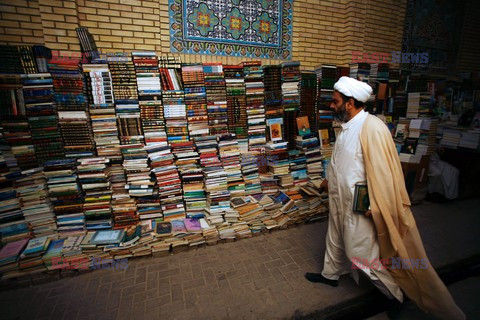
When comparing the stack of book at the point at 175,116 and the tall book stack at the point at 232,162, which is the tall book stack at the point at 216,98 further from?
the stack of book at the point at 175,116

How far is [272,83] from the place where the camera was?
4551mm

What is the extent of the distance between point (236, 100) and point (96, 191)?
278cm

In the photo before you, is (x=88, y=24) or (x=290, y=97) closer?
(x=88, y=24)

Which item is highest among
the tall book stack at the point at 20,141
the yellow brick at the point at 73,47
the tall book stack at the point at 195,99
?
the yellow brick at the point at 73,47

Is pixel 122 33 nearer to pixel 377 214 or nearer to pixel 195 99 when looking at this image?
pixel 195 99

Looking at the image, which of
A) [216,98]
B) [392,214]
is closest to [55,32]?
[216,98]

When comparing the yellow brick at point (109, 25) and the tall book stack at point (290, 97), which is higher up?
the yellow brick at point (109, 25)

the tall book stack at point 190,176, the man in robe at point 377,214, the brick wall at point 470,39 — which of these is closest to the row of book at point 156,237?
the tall book stack at point 190,176

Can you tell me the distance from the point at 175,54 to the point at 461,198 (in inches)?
291

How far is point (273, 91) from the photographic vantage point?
4566mm

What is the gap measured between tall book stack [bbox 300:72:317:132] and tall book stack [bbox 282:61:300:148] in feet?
0.35

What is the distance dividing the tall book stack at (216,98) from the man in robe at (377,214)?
83.8 inches

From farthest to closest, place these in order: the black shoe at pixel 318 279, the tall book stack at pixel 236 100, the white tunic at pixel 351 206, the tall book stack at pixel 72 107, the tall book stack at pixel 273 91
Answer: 1. the tall book stack at pixel 273 91
2. the tall book stack at pixel 236 100
3. the tall book stack at pixel 72 107
4. the black shoe at pixel 318 279
5. the white tunic at pixel 351 206

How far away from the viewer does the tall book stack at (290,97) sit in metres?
4.55
